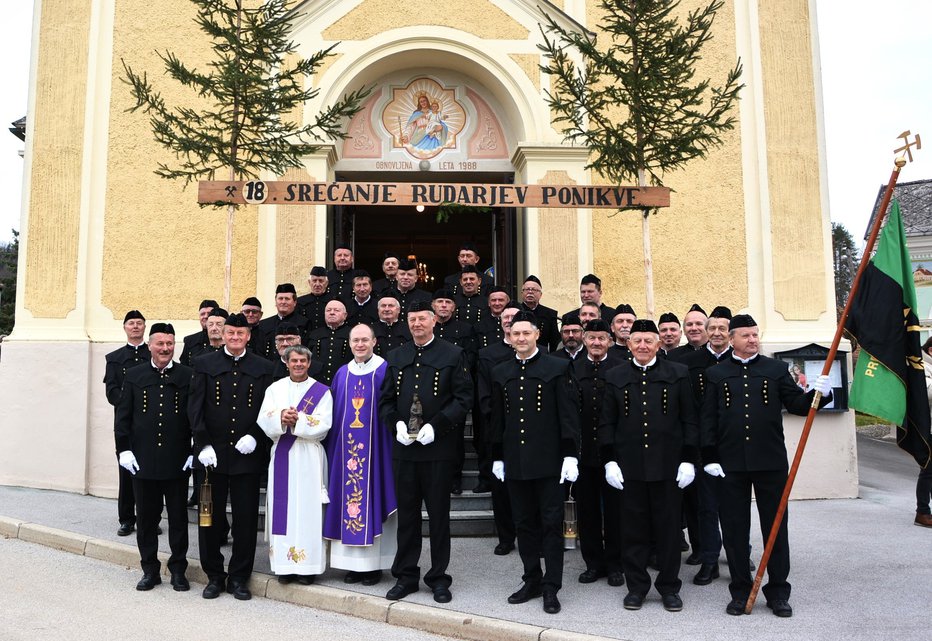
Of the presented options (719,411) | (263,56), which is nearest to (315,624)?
(719,411)

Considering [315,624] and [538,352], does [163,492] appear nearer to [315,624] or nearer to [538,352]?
[315,624]

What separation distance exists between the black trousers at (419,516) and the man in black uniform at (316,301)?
3.59m

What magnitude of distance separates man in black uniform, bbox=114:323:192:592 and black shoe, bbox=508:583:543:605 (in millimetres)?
2629

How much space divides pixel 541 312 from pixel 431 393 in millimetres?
3329

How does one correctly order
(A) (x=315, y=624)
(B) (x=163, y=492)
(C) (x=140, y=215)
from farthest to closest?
1. (C) (x=140, y=215)
2. (B) (x=163, y=492)
3. (A) (x=315, y=624)

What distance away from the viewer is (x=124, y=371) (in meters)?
7.39

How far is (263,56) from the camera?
A: 8336 millimetres

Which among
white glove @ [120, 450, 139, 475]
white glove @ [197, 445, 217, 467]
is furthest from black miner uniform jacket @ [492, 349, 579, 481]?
white glove @ [120, 450, 139, 475]

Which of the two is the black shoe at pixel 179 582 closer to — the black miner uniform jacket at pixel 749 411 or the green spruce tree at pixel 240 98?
the green spruce tree at pixel 240 98

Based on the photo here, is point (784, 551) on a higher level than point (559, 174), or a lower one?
lower

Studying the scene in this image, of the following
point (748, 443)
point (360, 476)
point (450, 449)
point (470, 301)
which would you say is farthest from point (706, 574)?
point (470, 301)

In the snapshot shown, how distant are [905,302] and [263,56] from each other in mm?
6726

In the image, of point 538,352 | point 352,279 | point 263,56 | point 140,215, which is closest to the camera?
point 538,352

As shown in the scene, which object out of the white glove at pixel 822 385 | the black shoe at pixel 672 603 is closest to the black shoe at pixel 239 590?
the black shoe at pixel 672 603
